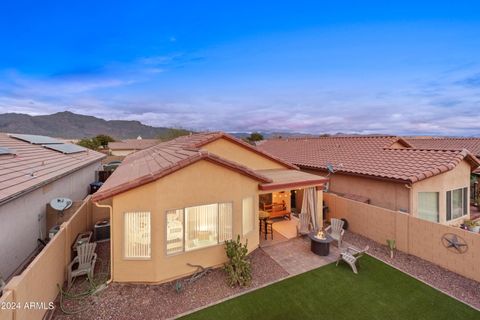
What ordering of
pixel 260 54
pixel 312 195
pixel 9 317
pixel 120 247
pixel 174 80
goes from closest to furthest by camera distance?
pixel 9 317, pixel 120 247, pixel 312 195, pixel 260 54, pixel 174 80

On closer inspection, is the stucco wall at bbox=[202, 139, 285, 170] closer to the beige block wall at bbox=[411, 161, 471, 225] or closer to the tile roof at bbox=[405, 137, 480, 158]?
the beige block wall at bbox=[411, 161, 471, 225]

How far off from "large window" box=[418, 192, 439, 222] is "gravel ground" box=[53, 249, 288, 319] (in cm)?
942

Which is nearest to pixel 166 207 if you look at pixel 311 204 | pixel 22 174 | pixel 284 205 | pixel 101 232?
pixel 101 232

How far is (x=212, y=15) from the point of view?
2055cm

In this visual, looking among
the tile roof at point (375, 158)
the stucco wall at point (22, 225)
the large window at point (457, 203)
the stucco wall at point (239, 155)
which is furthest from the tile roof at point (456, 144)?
the stucco wall at point (22, 225)

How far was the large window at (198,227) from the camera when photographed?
839cm

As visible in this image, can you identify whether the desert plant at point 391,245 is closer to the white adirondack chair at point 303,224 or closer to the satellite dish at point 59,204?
the white adirondack chair at point 303,224

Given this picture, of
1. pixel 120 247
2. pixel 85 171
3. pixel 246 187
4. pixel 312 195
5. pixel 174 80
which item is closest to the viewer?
pixel 120 247

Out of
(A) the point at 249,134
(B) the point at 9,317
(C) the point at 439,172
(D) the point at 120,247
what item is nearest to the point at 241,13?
(C) the point at 439,172

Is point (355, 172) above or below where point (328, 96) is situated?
below

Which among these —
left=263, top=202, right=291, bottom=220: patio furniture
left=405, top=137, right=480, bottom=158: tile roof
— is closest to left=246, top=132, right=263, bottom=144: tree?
left=405, top=137, right=480, bottom=158: tile roof

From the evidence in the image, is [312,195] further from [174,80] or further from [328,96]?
[174,80]

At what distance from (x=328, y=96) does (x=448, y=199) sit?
2536 cm

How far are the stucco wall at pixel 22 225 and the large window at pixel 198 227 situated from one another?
18.1 ft
